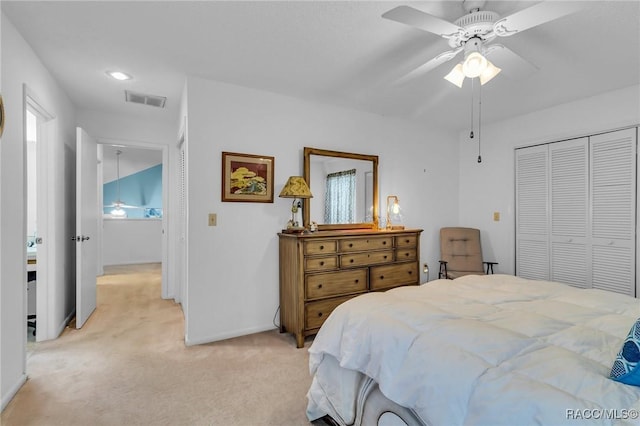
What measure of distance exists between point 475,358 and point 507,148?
12.6 feet

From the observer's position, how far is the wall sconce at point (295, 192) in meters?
3.10

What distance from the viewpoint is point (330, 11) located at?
6.37ft

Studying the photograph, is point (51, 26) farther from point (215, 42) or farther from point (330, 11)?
point (330, 11)

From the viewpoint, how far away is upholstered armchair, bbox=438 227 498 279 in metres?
4.11

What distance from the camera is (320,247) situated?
9.82ft

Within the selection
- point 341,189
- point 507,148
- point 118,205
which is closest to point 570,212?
point 507,148

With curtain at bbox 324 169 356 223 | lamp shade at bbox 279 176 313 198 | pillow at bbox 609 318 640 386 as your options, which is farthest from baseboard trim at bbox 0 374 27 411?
pillow at bbox 609 318 640 386

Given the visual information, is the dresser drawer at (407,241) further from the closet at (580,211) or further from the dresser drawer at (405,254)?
the closet at (580,211)

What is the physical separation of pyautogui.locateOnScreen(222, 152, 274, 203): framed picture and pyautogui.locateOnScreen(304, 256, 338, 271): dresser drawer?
0.77m

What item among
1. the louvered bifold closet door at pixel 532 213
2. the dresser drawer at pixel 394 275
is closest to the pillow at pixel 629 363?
the dresser drawer at pixel 394 275

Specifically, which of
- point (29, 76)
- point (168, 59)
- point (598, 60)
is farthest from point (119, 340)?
point (598, 60)

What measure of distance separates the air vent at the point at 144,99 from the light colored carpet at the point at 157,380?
8.01 feet

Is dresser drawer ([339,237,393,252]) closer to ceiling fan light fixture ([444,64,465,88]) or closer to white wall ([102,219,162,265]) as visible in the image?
ceiling fan light fixture ([444,64,465,88])

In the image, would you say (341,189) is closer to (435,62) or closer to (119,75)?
(435,62)
